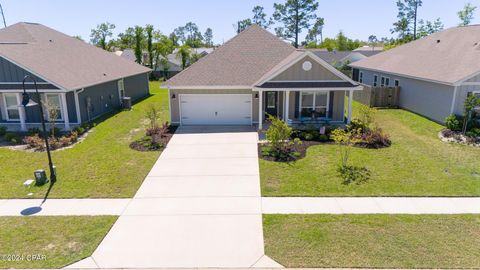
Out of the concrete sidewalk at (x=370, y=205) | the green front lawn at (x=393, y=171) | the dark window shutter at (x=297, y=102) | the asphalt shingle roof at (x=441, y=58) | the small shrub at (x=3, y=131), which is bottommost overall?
the concrete sidewalk at (x=370, y=205)

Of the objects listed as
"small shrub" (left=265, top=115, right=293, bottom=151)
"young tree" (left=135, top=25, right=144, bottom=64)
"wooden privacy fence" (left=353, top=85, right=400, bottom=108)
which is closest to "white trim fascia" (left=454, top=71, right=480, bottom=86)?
"wooden privacy fence" (left=353, top=85, right=400, bottom=108)

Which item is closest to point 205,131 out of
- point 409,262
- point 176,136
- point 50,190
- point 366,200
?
point 176,136

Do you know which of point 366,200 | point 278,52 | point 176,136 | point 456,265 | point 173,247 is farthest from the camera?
point 278,52

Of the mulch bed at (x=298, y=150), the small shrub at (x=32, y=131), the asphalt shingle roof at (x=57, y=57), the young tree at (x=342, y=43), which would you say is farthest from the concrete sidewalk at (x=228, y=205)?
the young tree at (x=342, y=43)

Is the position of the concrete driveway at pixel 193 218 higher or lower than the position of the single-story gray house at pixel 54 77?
lower

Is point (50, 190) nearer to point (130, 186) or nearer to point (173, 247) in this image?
point (130, 186)

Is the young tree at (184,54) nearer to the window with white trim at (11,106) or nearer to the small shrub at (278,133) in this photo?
the window with white trim at (11,106)

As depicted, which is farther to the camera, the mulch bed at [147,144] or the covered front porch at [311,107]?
the covered front porch at [311,107]

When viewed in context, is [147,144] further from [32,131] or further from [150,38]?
[150,38]
